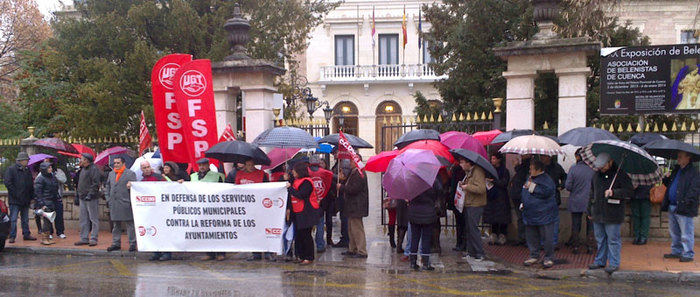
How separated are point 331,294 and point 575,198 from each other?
4548 millimetres

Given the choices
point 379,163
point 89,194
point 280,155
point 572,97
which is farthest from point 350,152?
point 89,194

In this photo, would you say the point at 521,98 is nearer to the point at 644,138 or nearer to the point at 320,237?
the point at 644,138

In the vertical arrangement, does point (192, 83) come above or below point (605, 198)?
above

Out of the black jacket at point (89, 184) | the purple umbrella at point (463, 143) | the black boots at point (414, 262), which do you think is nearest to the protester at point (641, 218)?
the purple umbrella at point (463, 143)

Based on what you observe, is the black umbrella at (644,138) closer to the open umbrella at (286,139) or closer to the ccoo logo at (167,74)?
the open umbrella at (286,139)

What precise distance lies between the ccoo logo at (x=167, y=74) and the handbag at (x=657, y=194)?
853 cm

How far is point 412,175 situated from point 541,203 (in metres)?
1.99

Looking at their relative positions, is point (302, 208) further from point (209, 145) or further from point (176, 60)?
point (176, 60)

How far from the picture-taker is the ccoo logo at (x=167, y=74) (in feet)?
35.3

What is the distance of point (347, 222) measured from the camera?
1080 centimetres

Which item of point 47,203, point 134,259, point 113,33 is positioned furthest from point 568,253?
point 113,33

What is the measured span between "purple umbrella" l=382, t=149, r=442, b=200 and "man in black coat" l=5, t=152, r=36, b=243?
7445 millimetres

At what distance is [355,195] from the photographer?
9578mm

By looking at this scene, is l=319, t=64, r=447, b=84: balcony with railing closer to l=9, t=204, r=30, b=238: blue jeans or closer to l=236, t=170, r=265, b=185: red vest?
l=9, t=204, r=30, b=238: blue jeans
